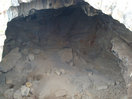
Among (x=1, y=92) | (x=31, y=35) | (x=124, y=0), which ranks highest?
(x=124, y=0)

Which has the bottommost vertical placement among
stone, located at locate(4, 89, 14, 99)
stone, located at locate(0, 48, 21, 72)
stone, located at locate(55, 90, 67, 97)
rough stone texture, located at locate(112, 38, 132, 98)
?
stone, located at locate(4, 89, 14, 99)

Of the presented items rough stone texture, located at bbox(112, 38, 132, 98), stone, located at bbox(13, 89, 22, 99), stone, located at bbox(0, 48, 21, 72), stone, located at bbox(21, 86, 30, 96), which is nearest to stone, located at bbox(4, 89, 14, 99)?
stone, located at bbox(13, 89, 22, 99)

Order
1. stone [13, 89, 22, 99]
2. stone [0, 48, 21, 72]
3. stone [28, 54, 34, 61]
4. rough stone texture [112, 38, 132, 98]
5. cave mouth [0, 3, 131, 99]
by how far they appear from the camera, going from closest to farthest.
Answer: rough stone texture [112, 38, 132, 98] → stone [13, 89, 22, 99] → cave mouth [0, 3, 131, 99] → stone [0, 48, 21, 72] → stone [28, 54, 34, 61]

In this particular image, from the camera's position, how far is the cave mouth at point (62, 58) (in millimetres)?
6371

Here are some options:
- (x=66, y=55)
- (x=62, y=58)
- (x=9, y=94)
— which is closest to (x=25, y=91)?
(x=9, y=94)

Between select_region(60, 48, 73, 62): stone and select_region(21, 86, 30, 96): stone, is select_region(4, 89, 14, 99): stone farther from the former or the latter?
select_region(60, 48, 73, 62): stone

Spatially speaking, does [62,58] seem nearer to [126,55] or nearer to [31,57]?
[31,57]

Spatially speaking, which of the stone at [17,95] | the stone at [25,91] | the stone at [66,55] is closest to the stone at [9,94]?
the stone at [17,95]

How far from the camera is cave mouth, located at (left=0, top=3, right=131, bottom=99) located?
6371 millimetres

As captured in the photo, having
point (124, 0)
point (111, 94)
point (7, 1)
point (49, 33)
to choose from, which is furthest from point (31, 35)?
point (124, 0)

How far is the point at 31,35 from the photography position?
26.6 ft

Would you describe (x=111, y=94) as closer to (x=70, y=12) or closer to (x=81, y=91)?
(x=81, y=91)

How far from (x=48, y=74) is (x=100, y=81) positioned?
5.18ft

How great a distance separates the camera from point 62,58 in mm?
7340
